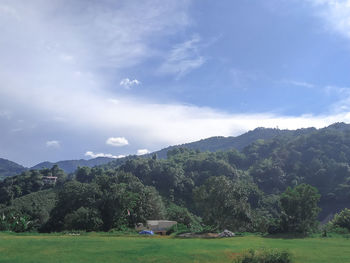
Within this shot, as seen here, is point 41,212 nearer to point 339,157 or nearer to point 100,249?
point 100,249

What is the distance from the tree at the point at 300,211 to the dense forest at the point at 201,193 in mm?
129

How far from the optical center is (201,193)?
1890 inches

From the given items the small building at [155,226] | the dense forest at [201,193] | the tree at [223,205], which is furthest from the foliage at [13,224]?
the tree at [223,205]

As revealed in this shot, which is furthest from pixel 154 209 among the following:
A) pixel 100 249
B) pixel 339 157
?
pixel 339 157

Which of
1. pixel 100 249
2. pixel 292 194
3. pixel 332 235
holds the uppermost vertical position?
pixel 292 194

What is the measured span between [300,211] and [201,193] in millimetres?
14002

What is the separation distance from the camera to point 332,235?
136 ft

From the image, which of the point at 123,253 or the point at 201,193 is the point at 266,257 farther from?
the point at 201,193

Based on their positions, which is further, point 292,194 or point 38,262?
point 292,194

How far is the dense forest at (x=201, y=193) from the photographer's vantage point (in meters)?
47.0

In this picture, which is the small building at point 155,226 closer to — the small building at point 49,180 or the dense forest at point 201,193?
the dense forest at point 201,193

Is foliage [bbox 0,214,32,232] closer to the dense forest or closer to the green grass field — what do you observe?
the dense forest

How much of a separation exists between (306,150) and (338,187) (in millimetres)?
32834

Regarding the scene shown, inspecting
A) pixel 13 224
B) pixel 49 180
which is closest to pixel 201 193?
pixel 13 224
